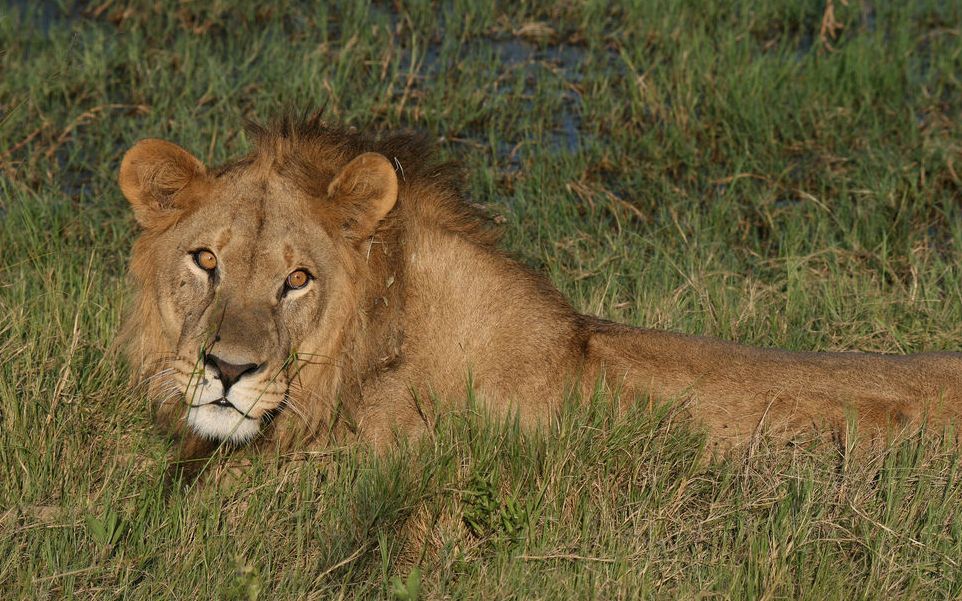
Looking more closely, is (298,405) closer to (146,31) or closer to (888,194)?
(888,194)

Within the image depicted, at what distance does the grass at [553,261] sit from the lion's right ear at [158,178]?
657 millimetres

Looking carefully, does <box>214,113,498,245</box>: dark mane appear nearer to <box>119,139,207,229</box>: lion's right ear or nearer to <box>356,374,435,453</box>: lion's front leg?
<box>119,139,207,229</box>: lion's right ear

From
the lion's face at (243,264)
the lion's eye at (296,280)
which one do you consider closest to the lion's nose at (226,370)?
the lion's face at (243,264)

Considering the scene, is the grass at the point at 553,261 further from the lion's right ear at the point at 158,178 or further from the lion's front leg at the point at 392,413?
the lion's right ear at the point at 158,178

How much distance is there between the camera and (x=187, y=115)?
6543 mm

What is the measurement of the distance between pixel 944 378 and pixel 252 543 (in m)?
2.18

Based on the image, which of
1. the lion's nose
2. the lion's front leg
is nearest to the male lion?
the lion's front leg

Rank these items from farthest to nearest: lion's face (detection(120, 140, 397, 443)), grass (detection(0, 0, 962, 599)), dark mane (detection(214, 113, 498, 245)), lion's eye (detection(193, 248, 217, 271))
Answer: dark mane (detection(214, 113, 498, 245)) → lion's eye (detection(193, 248, 217, 271)) → lion's face (detection(120, 140, 397, 443)) → grass (detection(0, 0, 962, 599))

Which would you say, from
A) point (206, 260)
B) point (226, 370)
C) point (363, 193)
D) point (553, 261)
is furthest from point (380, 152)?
point (553, 261)

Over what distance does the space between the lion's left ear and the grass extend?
68 cm

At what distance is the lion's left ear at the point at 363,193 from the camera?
374 cm

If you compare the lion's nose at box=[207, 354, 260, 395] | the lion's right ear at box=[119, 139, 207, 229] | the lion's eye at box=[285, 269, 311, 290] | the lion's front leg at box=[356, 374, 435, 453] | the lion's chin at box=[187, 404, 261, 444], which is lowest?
the lion's front leg at box=[356, 374, 435, 453]

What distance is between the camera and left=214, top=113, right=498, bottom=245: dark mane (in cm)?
388

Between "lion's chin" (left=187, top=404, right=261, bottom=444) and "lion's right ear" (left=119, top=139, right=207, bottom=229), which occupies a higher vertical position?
"lion's right ear" (left=119, top=139, right=207, bottom=229)
